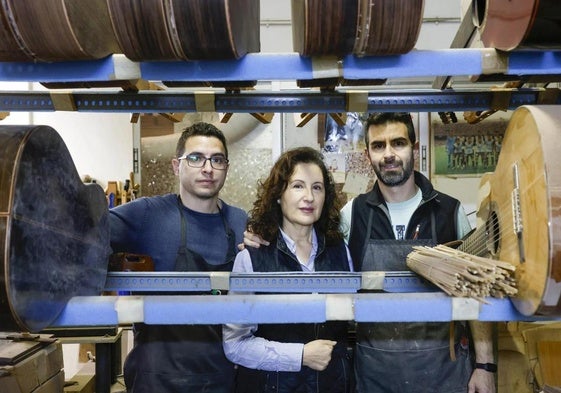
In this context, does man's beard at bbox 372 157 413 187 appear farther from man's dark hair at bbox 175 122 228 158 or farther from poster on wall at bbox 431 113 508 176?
poster on wall at bbox 431 113 508 176

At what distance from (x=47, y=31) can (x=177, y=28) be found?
0.35 metres

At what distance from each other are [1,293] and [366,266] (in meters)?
1.36

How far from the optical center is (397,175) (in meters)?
2.16

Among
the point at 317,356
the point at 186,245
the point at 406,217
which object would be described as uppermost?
the point at 406,217

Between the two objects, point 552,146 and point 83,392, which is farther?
point 83,392

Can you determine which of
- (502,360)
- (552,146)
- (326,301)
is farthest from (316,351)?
(502,360)

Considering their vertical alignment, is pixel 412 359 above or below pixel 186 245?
below

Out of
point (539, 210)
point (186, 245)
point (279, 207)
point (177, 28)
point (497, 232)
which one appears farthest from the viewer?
point (186, 245)

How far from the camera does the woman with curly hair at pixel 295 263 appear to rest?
5.73 feet

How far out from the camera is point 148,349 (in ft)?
6.71

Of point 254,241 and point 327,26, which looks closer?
point 327,26

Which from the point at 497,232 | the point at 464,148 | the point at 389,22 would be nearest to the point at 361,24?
the point at 389,22

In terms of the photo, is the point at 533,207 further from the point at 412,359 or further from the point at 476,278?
the point at 412,359

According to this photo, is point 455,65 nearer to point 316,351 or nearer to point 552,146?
point 552,146
